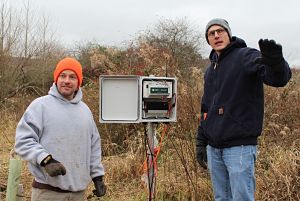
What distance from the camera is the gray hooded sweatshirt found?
3094mm

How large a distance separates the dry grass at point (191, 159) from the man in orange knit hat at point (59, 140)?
1.95 meters

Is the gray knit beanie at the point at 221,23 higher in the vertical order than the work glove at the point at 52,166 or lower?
higher

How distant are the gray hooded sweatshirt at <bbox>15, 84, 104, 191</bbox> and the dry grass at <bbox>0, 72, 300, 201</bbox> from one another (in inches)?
76.9

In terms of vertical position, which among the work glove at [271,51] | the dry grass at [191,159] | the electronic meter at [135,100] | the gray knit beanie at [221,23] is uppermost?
the gray knit beanie at [221,23]

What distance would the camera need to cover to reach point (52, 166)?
9.77 feet

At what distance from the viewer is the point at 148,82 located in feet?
12.9

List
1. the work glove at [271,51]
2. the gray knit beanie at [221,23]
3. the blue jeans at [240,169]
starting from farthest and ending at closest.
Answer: the gray knit beanie at [221,23] → the blue jeans at [240,169] → the work glove at [271,51]

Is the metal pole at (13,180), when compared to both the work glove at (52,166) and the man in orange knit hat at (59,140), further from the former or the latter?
the work glove at (52,166)

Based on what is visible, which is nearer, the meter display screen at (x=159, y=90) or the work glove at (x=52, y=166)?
the work glove at (x=52, y=166)

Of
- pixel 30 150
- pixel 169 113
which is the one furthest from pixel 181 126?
pixel 30 150

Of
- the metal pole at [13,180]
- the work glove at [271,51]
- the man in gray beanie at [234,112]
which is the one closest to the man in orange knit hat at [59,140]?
the metal pole at [13,180]

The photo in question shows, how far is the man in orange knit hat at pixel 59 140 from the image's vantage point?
3.08 metres

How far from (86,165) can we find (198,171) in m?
2.24

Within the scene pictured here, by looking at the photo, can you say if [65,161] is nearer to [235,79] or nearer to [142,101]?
[142,101]
